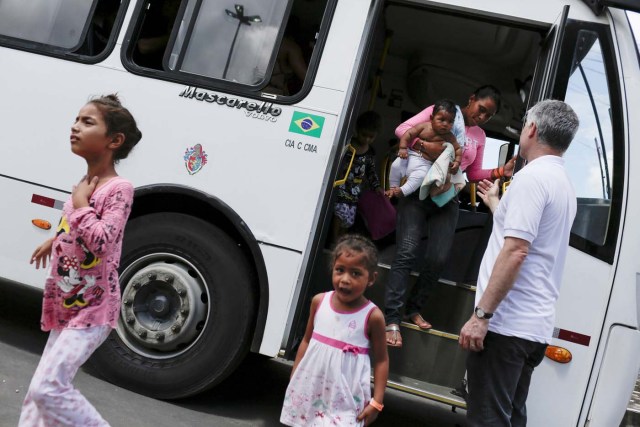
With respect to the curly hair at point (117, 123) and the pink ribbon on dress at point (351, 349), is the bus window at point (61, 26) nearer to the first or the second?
the curly hair at point (117, 123)

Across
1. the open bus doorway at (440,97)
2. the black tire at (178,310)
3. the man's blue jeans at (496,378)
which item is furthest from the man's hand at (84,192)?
the open bus doorway at (440,97)

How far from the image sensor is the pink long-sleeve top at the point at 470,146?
5.62m

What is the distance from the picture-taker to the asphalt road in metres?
4.81

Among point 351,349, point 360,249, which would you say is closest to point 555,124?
point 360,249

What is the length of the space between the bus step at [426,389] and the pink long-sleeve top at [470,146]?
1.47 meters

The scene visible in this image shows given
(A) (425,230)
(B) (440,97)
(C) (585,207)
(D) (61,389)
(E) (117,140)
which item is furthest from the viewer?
(B) (440,97)

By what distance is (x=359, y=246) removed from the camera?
3.60m

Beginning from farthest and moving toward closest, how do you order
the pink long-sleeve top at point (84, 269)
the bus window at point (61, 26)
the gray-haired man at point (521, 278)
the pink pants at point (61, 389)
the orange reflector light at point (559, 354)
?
1. the bus window at point (61, 26)
2. the orange reflector light at point (559, 354)
3. the gray-haired man at point (521, 278)
4. the pink long-sleeve top at point (84, 269)
5. the pink pants at point (61, 389)

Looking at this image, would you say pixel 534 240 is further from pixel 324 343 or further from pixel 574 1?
pixel 574 1

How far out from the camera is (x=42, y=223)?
5.46 m

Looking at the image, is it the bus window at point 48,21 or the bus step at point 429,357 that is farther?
the bus window at point 48,21

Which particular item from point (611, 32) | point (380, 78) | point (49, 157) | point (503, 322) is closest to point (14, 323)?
point (49, 157)

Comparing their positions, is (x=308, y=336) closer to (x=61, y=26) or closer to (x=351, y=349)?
(x=351, y=349)

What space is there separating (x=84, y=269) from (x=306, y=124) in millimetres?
2054
